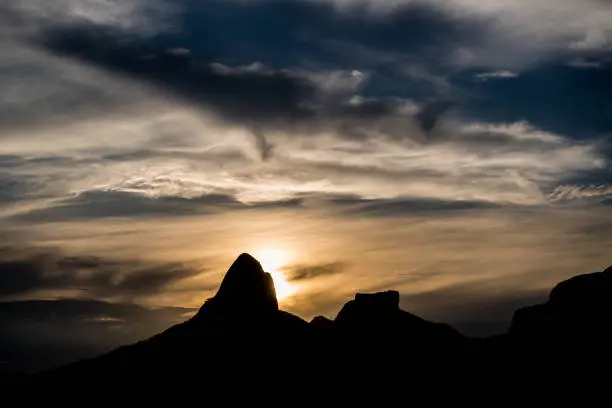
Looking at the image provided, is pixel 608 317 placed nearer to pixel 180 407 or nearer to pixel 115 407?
pixel 180 407

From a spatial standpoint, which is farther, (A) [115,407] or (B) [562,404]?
(A) [115,407]

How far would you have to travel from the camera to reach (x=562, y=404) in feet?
608

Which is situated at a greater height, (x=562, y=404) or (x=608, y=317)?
(x=608, y=317)

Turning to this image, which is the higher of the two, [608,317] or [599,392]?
[608,317]

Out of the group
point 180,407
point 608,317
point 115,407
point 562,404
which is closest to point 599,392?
point 562,404

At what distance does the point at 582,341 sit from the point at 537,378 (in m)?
15.0

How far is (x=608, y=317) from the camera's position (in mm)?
196750

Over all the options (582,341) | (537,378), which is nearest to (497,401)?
(537,378)

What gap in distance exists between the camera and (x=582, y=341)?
7761 inches

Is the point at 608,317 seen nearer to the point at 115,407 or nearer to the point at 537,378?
the point at 537,378

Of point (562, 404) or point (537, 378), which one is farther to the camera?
point (537, 378)

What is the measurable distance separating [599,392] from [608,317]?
2279cm

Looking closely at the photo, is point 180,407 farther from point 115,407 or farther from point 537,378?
point 537,378

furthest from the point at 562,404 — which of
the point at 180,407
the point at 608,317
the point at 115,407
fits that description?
the point at 115,407
